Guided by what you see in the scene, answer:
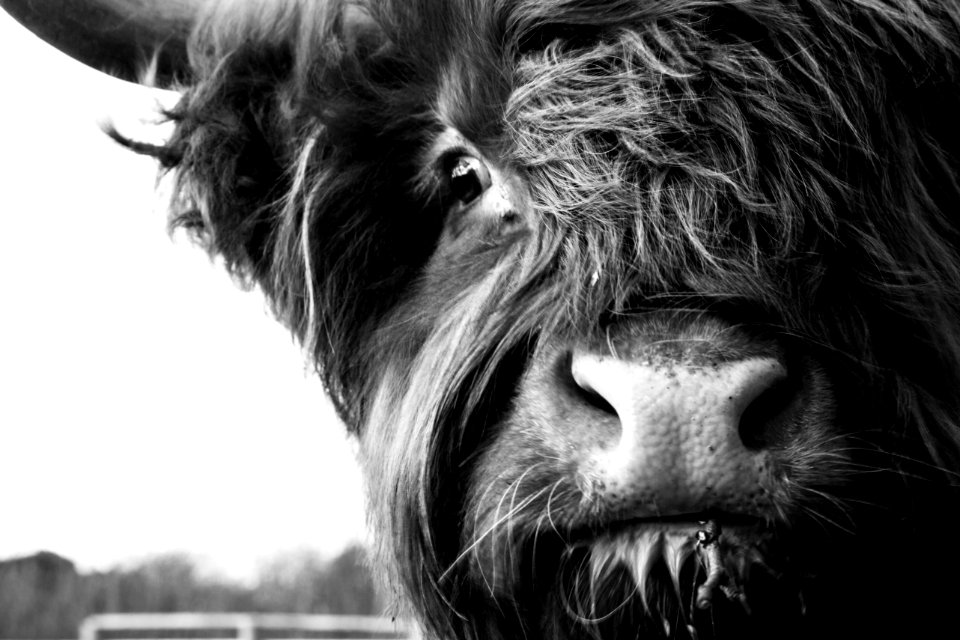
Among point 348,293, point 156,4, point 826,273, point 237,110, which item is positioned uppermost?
point 156,4

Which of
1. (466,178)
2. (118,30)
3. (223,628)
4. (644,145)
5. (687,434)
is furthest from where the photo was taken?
(223,628)

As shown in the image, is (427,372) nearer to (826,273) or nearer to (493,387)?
(493,387)

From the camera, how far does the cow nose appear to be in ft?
4.97

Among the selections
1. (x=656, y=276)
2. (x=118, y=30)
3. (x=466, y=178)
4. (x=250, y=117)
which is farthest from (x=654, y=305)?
(x=118, y=30)

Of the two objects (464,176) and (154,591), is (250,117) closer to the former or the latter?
(464,176)

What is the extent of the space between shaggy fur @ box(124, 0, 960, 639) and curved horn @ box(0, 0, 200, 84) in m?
0.51

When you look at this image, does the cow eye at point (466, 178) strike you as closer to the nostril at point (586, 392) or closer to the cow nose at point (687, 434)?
the nostril at point (586, 392)

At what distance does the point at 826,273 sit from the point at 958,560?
52 centimetres

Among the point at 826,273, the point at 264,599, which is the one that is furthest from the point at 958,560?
the point at 264,599

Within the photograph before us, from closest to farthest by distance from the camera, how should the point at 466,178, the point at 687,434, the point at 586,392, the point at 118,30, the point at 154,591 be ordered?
the point at 687,434, the point at 586,392, the point at 466,178, the point at 118,30, the point at 154,591

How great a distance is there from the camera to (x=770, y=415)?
1599 mm

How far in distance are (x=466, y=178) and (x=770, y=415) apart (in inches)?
36.9

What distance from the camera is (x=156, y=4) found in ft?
8.91

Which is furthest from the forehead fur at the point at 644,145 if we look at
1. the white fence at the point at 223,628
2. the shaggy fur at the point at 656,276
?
the white fence at the point at 223,628
